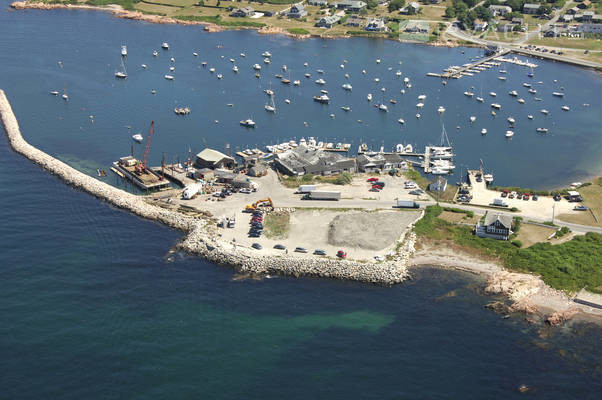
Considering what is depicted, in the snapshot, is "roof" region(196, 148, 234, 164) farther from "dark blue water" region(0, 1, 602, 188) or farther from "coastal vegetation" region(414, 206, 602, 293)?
"coastal vegetation" region(414, 206, 602, 293)

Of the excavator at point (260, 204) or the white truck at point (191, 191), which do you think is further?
the white truck at point (191, 191)

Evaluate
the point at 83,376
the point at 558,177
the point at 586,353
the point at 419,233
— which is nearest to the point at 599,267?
the point at 586,353

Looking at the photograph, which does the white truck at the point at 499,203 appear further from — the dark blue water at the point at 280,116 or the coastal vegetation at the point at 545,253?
the dark blue water at the point at 280,116

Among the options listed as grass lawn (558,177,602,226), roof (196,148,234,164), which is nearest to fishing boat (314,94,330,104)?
roof (196,148,234,164)

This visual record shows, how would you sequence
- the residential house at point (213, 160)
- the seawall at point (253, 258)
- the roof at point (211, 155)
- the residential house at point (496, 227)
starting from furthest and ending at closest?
1. the roof at point (211, 155)
2. the residential house at point (213, 160)
3. the residential house at point (496, 227)
4. the seawall at point (253, 258)

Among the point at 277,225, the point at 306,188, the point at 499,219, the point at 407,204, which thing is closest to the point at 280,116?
the point at 306,188

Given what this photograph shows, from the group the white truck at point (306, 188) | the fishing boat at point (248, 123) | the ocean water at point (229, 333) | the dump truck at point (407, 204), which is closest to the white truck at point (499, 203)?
the dump truck at point (407, 204)
